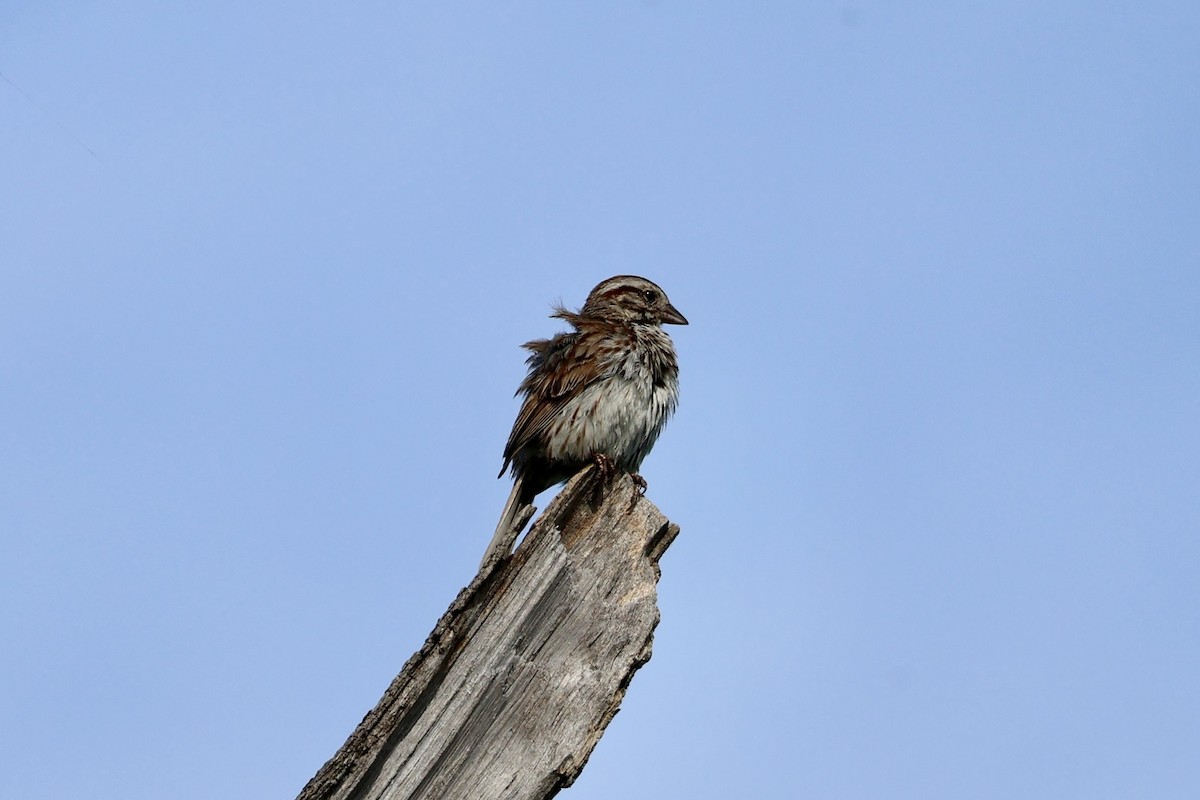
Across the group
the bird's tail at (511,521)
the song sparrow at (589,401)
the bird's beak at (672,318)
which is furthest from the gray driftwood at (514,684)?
the bird's beak at (672,318)

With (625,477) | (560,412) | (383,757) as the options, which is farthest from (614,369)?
(383,757)

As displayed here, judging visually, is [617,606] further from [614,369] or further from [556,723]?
[614,369]

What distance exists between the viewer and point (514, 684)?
4.52 metres

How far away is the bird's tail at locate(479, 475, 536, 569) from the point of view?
184 inches

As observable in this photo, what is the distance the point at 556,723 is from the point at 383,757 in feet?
1.95

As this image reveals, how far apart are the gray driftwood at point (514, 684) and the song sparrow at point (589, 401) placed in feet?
7.61

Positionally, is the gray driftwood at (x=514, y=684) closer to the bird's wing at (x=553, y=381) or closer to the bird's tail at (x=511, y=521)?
the bird's tail at (x=511, y=521)

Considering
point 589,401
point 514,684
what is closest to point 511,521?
point 589,401

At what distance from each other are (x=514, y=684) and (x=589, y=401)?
314cm

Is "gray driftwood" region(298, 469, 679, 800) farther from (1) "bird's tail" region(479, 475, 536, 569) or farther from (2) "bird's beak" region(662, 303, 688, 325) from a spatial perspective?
(2) "bird's beak" region(662, 303, 688, 325)

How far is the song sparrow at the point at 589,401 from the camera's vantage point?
7484 millimetres

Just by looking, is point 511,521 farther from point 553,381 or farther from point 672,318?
point 672,318

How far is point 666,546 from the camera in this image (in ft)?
17.1

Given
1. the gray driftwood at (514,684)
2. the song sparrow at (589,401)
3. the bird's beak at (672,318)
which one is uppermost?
the bird's beak at (672,318)
